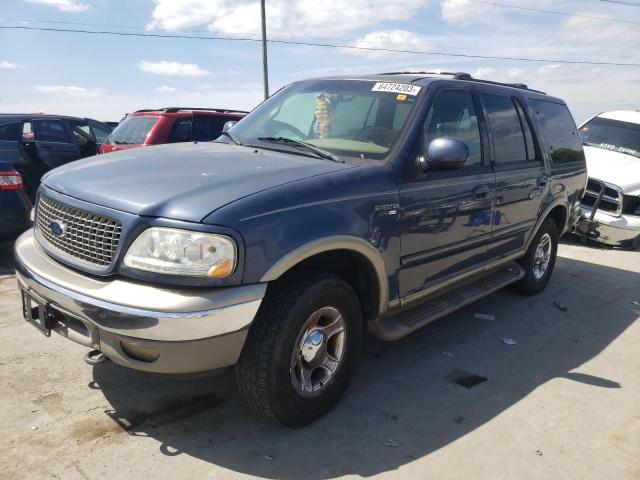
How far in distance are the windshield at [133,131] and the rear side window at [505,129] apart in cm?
567

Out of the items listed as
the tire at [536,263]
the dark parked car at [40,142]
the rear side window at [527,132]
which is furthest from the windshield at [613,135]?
the dark parked car at [40,142]

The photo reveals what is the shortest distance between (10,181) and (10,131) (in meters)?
2.15

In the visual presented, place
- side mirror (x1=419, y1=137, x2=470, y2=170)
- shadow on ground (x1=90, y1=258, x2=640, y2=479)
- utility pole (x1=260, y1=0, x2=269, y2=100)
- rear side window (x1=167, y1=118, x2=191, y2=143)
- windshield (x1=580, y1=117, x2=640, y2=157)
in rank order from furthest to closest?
1. utility pole (x1=260, y1=0, x2=269, y2=100)
2. windshield (x1=580, y1=117, x2=640, y2=157)
3. rear side window (x1=167, y1=118, x2=191, y2=143)
4. side mirror (x1=419, y1=137, x2=470, y2=170)
5. shadow on ground (x1=90, y1=258, x2=640, y2=479)

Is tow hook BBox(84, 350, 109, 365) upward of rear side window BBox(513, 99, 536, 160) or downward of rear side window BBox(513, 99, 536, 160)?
downward

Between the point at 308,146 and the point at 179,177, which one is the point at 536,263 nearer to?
the point at 308,146

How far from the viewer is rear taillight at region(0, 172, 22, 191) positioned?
5.35 metres

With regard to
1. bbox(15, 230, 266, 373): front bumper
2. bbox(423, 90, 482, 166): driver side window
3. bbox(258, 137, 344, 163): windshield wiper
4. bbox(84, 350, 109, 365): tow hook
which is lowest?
bbox(84, 350, 109, 365): tow hook

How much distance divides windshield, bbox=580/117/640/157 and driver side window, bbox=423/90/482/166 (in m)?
6.15

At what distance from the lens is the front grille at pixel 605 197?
7.72 meters

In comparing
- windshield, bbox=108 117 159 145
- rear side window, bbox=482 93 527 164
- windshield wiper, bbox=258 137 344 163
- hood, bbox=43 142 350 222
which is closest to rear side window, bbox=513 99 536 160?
rear side window, bbox=482 93 527 164

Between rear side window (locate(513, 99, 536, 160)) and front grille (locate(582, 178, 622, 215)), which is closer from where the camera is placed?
rear side window (locate(513, 99, 536, 160))

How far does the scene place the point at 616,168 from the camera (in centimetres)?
820

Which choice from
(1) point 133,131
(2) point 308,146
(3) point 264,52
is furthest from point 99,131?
(3) point 264,52

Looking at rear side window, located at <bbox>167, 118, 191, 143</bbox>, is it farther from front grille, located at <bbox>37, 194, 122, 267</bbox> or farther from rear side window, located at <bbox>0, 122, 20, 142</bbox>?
front grille, located at <bbox>37, 194, 122, 267</bbox>
